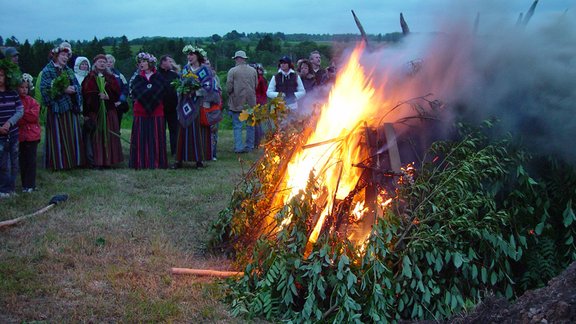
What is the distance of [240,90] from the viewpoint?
14.0 meters

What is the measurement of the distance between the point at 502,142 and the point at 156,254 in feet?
11.2

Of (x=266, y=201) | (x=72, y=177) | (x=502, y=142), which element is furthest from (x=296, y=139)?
(x=72, y=177)

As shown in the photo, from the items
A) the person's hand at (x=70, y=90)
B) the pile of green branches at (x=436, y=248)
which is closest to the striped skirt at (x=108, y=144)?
the person's hand at (x=70, y=90)

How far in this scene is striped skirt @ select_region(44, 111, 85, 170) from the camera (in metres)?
11.3

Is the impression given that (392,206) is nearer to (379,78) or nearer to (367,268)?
(367,268)

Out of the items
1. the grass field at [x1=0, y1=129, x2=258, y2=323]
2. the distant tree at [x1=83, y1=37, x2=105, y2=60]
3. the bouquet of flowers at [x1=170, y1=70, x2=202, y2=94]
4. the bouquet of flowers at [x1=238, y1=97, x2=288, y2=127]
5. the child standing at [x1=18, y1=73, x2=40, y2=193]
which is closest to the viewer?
the grass field at [x1=0, y1=129, x2=258, y2=323]

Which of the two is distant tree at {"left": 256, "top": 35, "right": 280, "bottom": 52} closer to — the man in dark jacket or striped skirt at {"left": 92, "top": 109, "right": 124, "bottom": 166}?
the man in dark jacket

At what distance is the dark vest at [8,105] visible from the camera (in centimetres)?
906

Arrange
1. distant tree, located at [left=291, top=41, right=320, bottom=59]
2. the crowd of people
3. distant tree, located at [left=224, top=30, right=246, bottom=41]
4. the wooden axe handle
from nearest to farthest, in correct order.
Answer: the wooden axe handle → the crowd of people → distant tree, located at [left=291, top=41, right=320, bottom=59] → distant tree, located at [left=224, top=30, right=246, bottom=41]

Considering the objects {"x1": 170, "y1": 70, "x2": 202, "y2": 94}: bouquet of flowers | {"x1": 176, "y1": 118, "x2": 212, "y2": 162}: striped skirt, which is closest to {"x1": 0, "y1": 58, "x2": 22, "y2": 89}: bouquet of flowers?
{"x1": 170, "y1": 70, "x2": 202, "y2": 94}: bouquet of flowers

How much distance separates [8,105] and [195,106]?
11.0 ft

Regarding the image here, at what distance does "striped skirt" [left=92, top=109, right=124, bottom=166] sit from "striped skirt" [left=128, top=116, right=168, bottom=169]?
0.34 m

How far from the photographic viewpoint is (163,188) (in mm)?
10047

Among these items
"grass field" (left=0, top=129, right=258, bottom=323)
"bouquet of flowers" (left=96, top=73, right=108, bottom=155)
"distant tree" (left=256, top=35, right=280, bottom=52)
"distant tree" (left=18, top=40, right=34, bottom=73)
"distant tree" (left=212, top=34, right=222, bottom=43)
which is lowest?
"grass field" (left=0, top=129, right=258, bottom=323)
